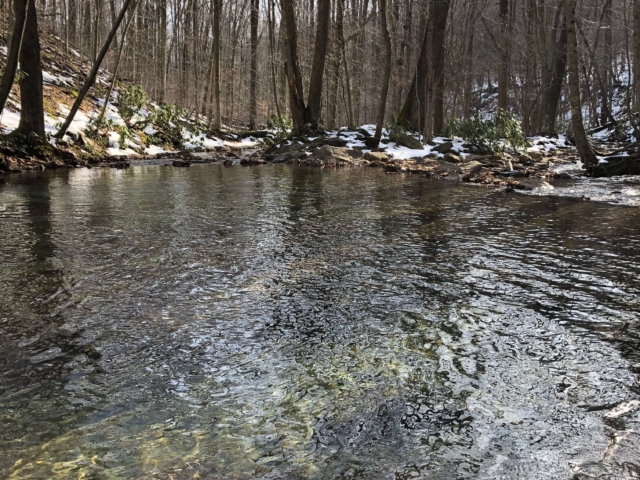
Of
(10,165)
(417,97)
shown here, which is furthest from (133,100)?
(417,97)

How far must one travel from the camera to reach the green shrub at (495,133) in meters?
17.1

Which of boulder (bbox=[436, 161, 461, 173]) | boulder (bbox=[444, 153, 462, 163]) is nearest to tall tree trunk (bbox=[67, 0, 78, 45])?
boulder (bbox=[444, 153, 462, 163])

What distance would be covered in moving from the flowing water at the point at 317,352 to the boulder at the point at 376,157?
10739 mm

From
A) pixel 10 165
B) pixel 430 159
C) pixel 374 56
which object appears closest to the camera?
pixel 10 165

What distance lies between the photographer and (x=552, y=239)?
6062 millimetres

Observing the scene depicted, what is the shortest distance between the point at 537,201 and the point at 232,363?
754 cm

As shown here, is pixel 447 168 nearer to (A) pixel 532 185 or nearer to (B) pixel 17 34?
(A) pixel 532 185

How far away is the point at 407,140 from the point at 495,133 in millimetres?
3009

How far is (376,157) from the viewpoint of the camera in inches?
677

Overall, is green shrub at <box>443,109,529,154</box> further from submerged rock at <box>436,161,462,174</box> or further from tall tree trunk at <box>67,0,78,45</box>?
tall tree trunk at <box>67,0,78,45</box>

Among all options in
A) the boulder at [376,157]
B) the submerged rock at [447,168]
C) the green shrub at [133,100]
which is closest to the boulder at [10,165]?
the green shrub at [133,100]

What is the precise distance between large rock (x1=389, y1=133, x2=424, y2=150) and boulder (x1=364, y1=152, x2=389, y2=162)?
150 centimetres

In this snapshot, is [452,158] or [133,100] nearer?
[452,158]

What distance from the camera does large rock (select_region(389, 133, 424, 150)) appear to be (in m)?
18.3
